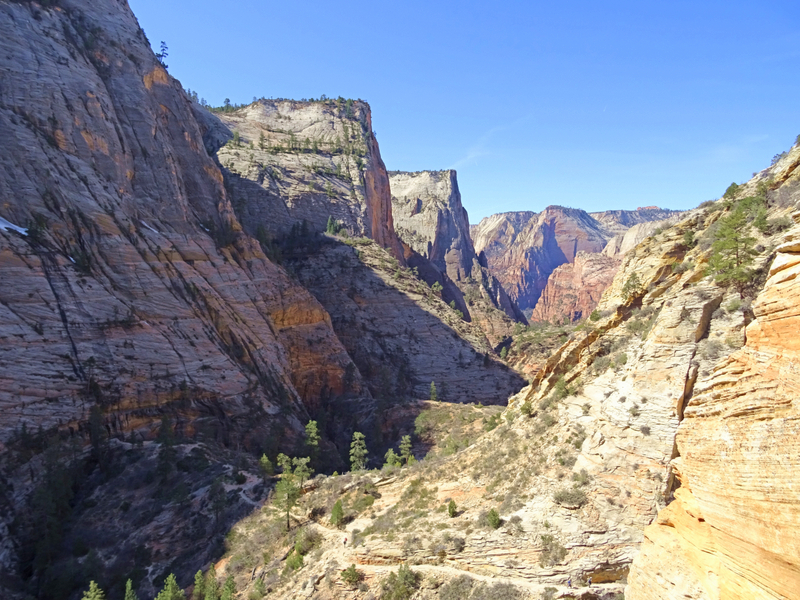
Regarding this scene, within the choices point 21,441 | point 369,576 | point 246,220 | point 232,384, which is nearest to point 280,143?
point 246,220

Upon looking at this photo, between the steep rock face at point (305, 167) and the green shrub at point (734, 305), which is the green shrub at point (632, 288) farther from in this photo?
the steep rock face at point (305, 167)

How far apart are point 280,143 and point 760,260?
10350 cm

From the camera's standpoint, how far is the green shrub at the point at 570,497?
18578mm

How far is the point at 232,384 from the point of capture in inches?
1763

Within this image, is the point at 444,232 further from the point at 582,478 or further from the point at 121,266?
the point at 582,478

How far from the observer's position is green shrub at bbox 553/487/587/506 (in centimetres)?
1858

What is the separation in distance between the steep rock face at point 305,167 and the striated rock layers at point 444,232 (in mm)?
35915

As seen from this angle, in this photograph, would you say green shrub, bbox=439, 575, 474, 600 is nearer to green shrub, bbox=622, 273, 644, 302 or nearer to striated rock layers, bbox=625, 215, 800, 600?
striated rock layers, bbox=625, 215, 800, 600

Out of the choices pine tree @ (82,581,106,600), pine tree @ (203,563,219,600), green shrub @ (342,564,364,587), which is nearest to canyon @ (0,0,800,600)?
green shrub @ (342,564,364,587)

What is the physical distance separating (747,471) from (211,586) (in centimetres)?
2130

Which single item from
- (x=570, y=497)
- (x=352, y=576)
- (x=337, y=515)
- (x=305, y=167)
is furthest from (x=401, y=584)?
(x=305, y=167)

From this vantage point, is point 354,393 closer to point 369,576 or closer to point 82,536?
point 82,536

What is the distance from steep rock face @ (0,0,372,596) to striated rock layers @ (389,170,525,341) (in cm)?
8299

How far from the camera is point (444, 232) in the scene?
158 metres
